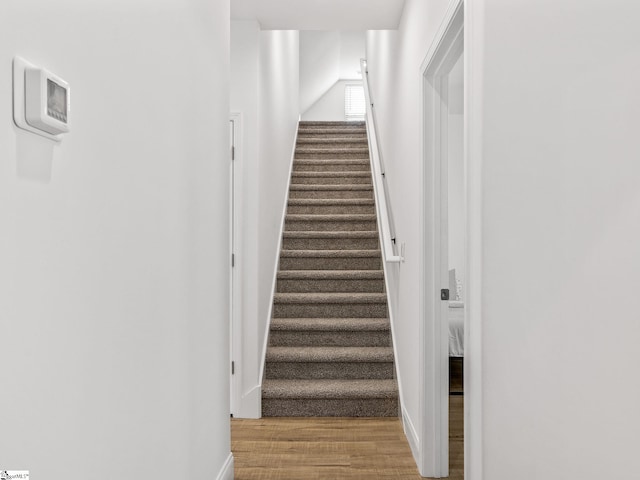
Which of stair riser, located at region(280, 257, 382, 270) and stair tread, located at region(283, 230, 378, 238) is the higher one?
stair tread, located at region(283, 230, 378, 238)

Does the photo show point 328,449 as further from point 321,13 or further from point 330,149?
point 330,149

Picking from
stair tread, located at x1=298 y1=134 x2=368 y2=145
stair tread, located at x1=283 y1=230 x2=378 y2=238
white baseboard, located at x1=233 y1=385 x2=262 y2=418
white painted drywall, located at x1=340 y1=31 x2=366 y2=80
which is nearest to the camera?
white baseboard, located at x1=233 y1=385 x2=262 y2=418

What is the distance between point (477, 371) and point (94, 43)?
1.34 metres

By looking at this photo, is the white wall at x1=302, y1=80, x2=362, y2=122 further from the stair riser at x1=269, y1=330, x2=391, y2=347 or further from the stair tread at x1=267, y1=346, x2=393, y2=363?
the stair tread at x1=267, y1=346, x2=393, y2=363

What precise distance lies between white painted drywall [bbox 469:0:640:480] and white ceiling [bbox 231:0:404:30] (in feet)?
6.04

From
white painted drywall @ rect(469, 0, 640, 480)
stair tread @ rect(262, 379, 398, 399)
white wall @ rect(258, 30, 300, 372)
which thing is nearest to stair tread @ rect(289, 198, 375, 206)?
white wall @ rect(258, 30, 300, 372)

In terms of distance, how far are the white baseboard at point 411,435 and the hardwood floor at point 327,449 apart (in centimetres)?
3

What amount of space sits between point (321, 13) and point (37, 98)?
289 centimetres

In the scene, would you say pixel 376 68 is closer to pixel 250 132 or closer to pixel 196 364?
pixel 250 132

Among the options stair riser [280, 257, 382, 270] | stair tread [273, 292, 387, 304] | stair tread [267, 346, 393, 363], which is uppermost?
stair riser [280, 257, 382, 270]

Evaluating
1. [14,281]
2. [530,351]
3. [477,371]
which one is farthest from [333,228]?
[14,281]

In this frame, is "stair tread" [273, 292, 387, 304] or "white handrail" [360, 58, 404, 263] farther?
"stair tread" [273, 292, 387, 304]

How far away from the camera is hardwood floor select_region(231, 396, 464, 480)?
2814 mm

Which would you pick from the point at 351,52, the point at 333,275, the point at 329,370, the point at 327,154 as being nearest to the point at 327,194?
the point at 327,154
